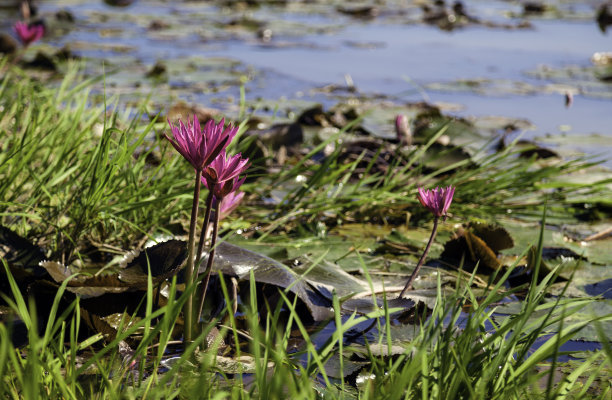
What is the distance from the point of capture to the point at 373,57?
20.1 ft

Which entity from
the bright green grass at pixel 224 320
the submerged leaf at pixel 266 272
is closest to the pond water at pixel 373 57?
the bright green grass at pixel 224 320

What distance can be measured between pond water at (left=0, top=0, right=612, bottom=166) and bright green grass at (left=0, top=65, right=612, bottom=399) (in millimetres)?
428

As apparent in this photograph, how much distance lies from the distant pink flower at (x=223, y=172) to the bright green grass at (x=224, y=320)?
18cm

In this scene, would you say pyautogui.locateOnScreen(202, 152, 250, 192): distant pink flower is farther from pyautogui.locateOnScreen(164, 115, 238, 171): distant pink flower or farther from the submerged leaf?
the submerged leaf

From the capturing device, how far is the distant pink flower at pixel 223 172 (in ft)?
3.41

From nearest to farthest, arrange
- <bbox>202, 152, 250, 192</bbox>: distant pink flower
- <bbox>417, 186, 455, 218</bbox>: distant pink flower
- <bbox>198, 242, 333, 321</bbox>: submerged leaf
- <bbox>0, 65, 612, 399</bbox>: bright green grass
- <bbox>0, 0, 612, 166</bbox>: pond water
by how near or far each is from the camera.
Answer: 1. <bbox>0, 65, 612, 399</bbox>: bright green grass
2. <bbox>202, 152, 250, 192</bbox>: distant pink flower
3. <bbox>417, 186, 455, 218</bbox>: distant pink flower
4. <bbox>198, 242, 333, 321</bbox>: submerged leaf
5. <bbox>0, 0, 612, 166</bbox>: pond water

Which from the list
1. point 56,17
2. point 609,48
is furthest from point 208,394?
point 56,17

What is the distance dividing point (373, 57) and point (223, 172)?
17.3 feet

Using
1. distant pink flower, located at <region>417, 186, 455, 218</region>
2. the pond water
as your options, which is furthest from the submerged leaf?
the pond water

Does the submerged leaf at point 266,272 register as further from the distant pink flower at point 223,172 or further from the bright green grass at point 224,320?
the distant pink flower at point 223,172

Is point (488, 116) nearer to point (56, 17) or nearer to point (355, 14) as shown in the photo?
point (56, 17)

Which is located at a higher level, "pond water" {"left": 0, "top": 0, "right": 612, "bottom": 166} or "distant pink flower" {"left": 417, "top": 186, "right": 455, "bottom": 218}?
"distant pink flower" {"left": 417, "top": 186, "right": 455, "bottom": 218}

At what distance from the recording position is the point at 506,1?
1259 cm

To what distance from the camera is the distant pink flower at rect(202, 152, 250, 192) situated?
1.04 meters
